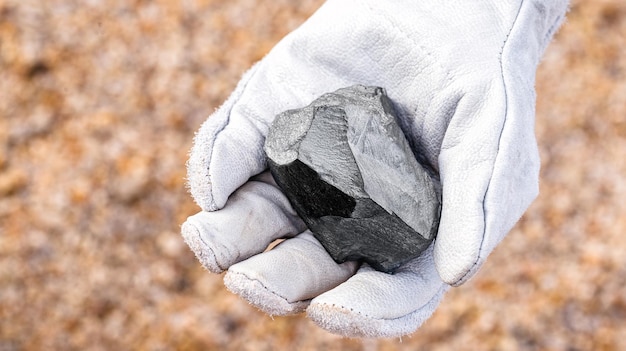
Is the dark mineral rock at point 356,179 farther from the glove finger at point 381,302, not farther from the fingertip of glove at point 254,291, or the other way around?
the fingertip of glove at point 254,291

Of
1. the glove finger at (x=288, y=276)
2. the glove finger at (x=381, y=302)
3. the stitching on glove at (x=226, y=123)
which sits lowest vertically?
the glove finger at (x=381, y=302)

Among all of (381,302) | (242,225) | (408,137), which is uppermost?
(242,225)

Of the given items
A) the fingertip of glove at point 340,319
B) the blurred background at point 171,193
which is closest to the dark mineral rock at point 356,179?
the fingertip of glove at point 340,319

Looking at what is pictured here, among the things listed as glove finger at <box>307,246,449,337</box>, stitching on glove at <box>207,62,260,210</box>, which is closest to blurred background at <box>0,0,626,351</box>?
glove finger at <box>307,246,449,337</box>

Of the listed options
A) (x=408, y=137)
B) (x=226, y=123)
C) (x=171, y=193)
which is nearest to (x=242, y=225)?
(x=226, y=123)

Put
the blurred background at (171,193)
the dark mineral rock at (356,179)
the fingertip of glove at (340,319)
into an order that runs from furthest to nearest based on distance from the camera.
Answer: the blurred background at (171,193)
the dark mineral rock at (356,179)
the fingertip of glove at (340,319)

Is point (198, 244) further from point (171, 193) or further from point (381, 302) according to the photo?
point (171, 193)

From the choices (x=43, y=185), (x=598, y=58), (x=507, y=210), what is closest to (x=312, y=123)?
(x=507, y=210)
